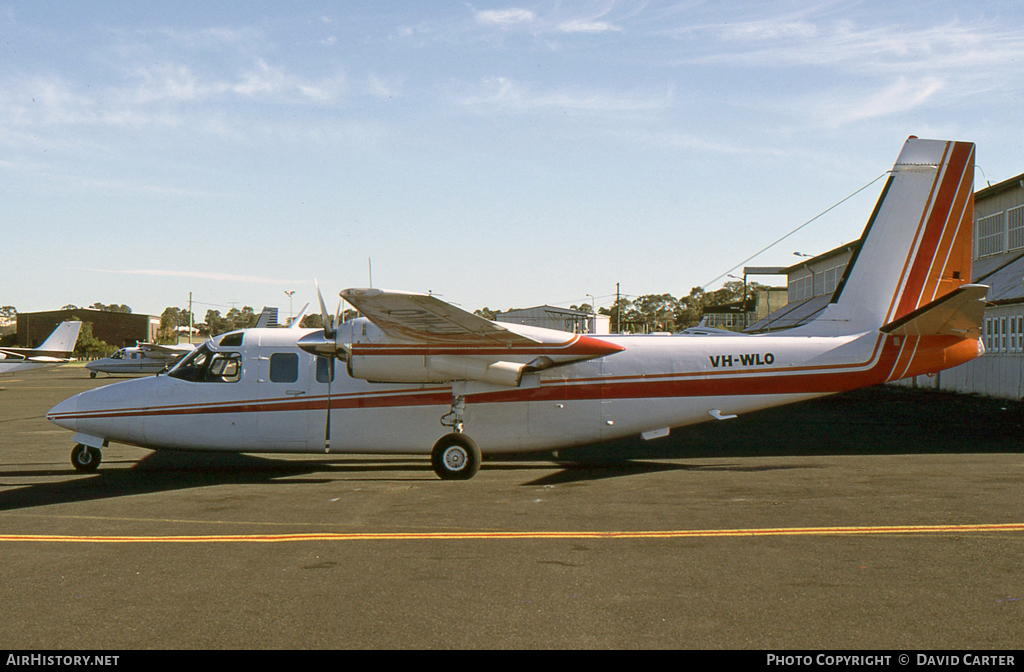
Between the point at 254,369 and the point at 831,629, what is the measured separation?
11246 millimetres

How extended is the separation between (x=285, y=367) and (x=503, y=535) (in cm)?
691

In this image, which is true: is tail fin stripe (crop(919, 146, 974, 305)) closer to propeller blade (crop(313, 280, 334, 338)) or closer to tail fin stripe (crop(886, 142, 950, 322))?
tail fin stripe (crop(886, 142, 950, 322))

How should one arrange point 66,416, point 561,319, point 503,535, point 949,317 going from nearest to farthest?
1. point 503,535
2. point 949,317
3. point 66,416
4. point 561,319

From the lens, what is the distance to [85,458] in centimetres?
1386

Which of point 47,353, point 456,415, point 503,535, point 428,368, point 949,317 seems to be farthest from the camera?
point 47,353

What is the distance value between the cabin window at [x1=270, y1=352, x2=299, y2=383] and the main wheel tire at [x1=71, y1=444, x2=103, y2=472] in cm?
376

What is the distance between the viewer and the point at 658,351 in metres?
14.1

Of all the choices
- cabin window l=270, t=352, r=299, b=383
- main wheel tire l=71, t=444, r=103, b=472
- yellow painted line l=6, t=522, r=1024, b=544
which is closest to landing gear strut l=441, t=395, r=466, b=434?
cabin window l=270, t=352, r=299, b=383

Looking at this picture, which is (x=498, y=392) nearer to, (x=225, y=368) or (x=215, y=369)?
(x=225, y=368)

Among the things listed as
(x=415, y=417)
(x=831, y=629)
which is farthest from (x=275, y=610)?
(x=415, y=417)

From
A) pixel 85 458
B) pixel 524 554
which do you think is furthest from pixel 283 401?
pixel 524 554

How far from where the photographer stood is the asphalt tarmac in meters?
5.67

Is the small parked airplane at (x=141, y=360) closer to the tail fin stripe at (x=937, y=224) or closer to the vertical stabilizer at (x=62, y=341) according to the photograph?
the vertical stabilizer at (x=62, y=341)

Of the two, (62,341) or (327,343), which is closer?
(327,343)
